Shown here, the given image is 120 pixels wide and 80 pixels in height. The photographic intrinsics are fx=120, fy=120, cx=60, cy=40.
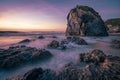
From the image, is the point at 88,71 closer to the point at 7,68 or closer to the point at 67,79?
the point at 67,79

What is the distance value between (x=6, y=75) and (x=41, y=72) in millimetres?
2310

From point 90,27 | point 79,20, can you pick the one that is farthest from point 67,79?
point 79,20

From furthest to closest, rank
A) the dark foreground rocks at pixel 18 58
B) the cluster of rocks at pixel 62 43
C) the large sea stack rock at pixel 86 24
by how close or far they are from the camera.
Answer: the large sea stack rock at pixel 86 24 → the cluster of rocks at pixel 62 43 → the dark foreground rocks at pixel 18 58

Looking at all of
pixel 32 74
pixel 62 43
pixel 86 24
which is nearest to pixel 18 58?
pixel 32 74

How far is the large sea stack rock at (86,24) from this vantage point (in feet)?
181

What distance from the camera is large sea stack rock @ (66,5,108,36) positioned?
55156mm

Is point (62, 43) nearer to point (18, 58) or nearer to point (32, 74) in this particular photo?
point (18, 58)

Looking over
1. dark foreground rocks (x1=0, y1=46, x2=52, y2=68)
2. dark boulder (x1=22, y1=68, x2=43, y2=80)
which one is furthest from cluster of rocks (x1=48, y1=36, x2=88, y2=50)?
dark boulder (x1=22, y1=68, x2=43, y2=80)

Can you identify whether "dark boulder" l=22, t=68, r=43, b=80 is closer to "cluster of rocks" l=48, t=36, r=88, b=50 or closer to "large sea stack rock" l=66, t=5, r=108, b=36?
"cluster of rocks" l=48, t=36, r=88, b=50

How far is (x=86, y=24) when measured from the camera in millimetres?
56594

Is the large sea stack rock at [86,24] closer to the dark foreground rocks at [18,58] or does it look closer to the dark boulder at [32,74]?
the dark foreground rocks at [18,58]

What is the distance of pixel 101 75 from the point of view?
6266 mm

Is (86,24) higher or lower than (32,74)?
higher

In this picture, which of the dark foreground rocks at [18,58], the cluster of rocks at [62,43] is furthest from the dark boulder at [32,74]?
the cluster of rocks at [62,43]
